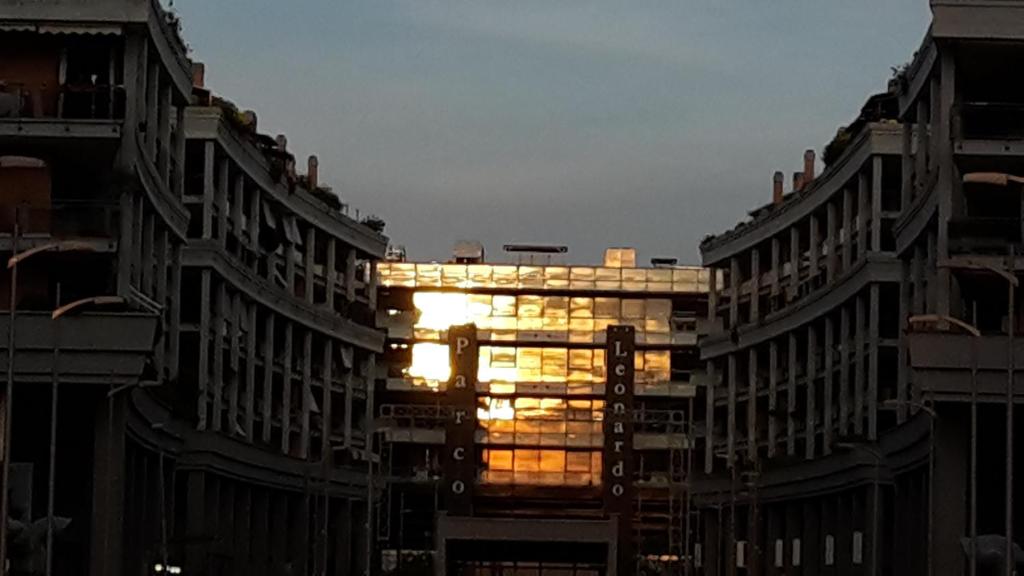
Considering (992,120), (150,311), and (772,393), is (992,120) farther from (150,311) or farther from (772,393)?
(772,393)

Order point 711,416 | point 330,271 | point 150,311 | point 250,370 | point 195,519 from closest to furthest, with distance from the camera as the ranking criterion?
point 150,311 < point 195,519 < point 250,370 < point 330,271 < point 711,416

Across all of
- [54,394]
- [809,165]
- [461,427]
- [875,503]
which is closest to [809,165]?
[809,165]

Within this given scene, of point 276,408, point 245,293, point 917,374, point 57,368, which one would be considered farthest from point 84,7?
point 276,408

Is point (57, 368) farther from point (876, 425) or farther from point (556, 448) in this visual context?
point (556, 448)

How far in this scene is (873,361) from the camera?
10175cm

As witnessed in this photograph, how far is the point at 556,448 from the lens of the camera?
510 feet

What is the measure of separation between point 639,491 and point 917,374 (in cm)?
8474

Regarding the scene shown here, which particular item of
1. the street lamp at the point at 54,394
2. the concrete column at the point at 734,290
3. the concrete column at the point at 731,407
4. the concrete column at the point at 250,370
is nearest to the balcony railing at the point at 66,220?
the street lamp at the point at 54,394

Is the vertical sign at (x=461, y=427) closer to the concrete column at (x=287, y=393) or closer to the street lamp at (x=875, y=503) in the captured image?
the concrete column at (x=287, y=393)

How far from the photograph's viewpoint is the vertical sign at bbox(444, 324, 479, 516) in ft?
429

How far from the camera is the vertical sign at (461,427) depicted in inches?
5148

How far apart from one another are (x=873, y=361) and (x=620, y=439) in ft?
107

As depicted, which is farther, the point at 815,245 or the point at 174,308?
the point at 815,245

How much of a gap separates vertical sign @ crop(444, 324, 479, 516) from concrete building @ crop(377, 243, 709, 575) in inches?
349
